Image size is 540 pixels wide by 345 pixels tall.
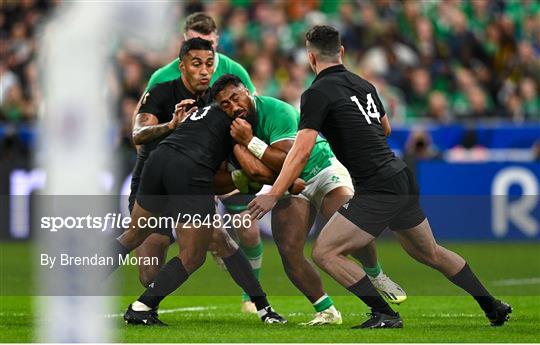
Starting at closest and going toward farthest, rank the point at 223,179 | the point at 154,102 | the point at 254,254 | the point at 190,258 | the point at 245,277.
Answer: the point at 190,258, the point at 223,179, the point at 245,277, the point at 154,102, the point at 254,254

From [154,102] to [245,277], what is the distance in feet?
5.00

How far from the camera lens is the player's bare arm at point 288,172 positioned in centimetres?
669

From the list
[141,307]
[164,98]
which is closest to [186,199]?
[141,307]

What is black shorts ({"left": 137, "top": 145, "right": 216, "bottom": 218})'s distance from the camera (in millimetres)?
7312

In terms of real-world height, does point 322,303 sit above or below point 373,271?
below

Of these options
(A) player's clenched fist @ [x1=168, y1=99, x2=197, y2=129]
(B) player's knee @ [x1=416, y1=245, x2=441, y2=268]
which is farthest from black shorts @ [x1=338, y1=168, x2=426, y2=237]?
(A) player's clenched fist @ [x1=168, y1=99, x2=197, y2=129]

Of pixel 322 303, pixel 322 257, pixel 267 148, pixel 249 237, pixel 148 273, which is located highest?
pixel 267 148

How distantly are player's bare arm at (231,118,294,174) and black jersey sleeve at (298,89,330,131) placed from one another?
0.43 metres

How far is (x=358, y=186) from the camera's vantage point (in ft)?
23.4

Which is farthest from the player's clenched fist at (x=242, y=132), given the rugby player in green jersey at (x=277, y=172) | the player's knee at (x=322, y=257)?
the player's knee at (x=322, y=257)

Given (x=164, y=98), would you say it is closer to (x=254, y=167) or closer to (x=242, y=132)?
(x=242, y=132)

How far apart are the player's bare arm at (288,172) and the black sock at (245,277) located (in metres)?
1.08

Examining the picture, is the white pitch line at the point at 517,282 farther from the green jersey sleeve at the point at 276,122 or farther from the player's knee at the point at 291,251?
the green jersey sleeve at the point at 276,122

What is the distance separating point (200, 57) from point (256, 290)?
1730mm
